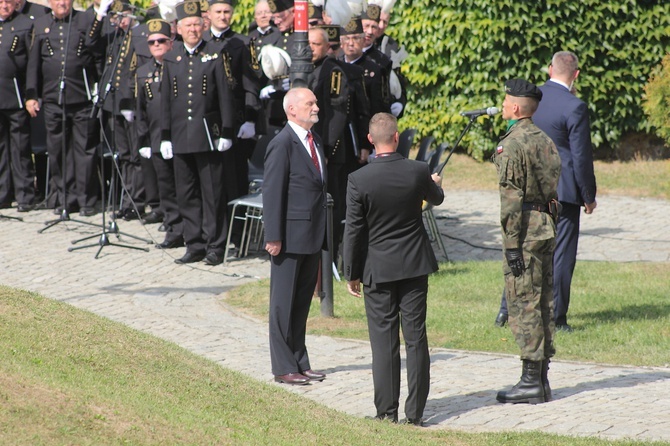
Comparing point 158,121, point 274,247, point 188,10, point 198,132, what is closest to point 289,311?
point 274,247

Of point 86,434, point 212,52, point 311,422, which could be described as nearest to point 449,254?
point 212,52

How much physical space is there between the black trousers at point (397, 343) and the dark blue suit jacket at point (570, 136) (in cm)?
262

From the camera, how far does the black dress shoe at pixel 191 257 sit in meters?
12.3

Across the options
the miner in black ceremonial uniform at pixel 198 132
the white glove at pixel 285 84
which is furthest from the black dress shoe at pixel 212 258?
the white glove at pixel 285 84

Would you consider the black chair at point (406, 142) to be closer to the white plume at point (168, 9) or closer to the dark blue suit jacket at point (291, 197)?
the white plume at point (168, 9)

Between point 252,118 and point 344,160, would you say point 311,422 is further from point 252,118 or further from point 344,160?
point 252,118

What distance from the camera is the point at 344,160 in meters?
11.7

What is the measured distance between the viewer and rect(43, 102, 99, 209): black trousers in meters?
14.7

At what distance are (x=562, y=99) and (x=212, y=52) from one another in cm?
445

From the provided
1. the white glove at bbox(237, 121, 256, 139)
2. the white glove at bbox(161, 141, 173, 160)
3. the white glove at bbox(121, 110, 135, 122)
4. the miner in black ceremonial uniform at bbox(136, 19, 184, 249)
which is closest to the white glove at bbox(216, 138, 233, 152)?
the white glove at bbox(237, 121, 256, 139)

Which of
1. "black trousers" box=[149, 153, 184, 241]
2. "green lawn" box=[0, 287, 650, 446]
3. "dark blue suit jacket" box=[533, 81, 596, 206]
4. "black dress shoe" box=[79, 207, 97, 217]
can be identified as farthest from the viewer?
"black dress shoe" box=[79, 207, 97, 217]

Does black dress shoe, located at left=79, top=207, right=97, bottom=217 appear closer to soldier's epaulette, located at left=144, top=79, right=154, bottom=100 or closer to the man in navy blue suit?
soldier's epaulette, located at left=144, top=79, right=154, bottom=100

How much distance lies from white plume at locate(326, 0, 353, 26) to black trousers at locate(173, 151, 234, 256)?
2.14 metres

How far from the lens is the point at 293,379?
310 inches
